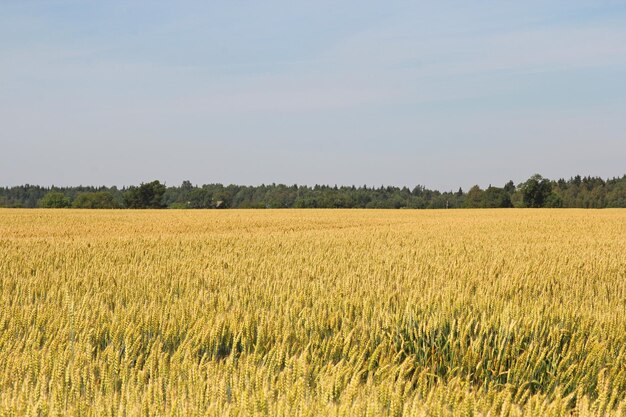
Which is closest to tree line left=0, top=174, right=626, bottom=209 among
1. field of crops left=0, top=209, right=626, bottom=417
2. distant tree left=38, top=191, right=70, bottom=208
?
distant tree left=38, top=191, right=70, bottom=208

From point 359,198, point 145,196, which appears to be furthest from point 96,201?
point 359,198

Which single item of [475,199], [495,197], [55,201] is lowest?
[55,201]

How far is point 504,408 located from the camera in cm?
261

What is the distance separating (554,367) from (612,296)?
166 inches

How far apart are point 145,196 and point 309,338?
95.0 meters

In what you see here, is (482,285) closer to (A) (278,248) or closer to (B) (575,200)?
(A) (278,248)

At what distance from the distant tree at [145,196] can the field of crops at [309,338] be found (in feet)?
286

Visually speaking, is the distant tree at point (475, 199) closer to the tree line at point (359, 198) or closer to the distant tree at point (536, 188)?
the tree line at point (359, 198)

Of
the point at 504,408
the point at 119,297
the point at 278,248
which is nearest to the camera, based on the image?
the point at 504,408

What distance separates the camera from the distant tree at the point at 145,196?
96.1m

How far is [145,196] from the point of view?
96.6 meters

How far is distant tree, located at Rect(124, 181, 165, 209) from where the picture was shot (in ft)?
315

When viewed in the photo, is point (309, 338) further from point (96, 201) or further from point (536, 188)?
point (96, 201)

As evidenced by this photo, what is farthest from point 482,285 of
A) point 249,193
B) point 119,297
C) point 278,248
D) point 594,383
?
point 249,193
